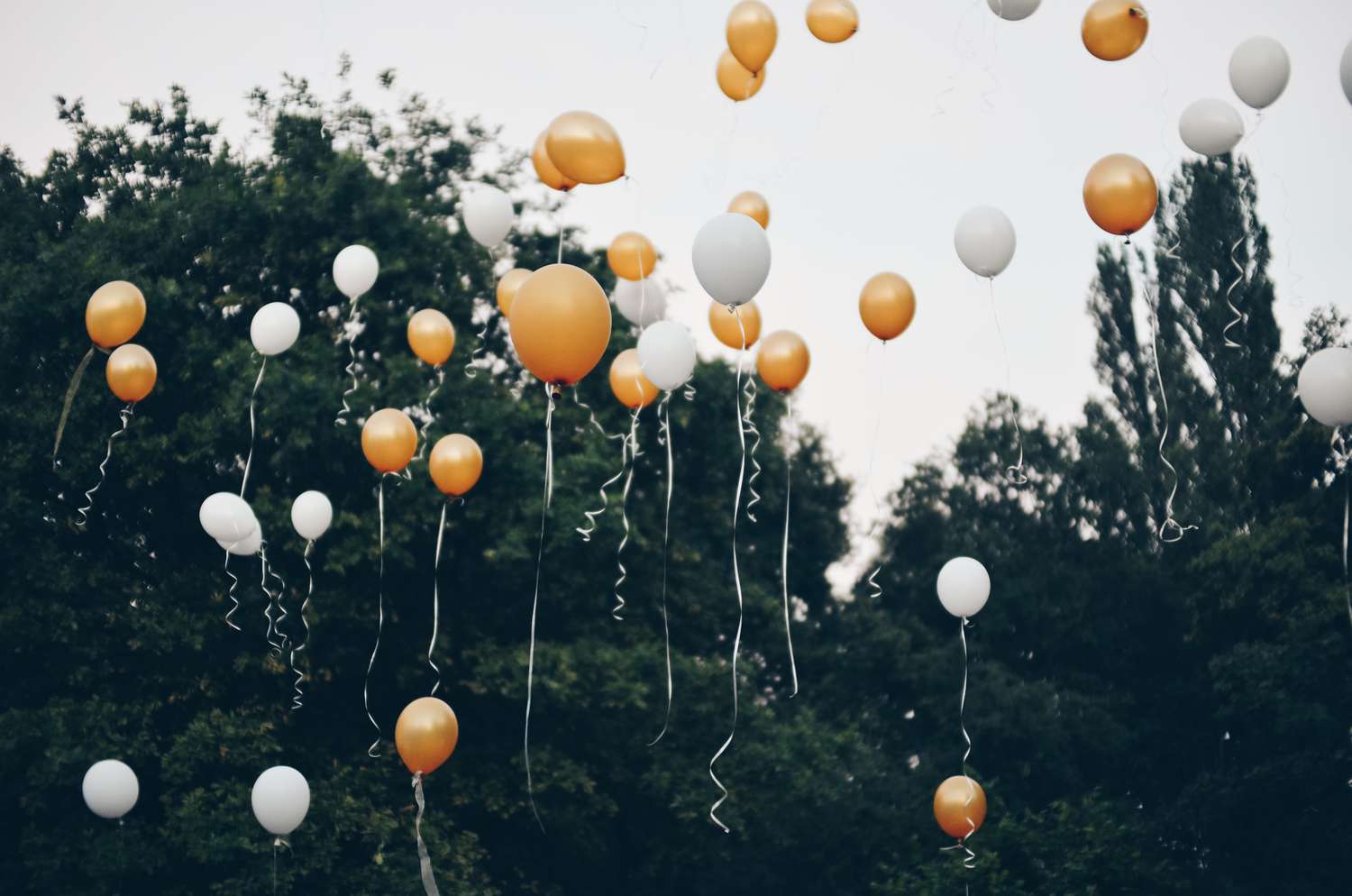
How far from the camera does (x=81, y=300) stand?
9.66m

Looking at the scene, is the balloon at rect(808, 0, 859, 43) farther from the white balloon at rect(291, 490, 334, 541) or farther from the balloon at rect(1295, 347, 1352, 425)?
the white balloon at rect(291, 490, 334, 541)

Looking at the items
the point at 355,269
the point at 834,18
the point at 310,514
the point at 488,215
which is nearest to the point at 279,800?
the point at 310,514

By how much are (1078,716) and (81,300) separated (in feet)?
38.4

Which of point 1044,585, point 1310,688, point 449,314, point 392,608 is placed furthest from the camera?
point 1044,585

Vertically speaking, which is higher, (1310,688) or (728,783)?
(1310,688)

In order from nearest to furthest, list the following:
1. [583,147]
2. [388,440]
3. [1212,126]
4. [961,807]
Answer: [583,147] < [1212,126] < [388,440] < [961,807]

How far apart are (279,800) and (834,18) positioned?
485 cm

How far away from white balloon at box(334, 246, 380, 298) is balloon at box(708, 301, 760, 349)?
→ 2313 millimetres

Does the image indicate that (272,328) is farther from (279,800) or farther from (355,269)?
(279,800)

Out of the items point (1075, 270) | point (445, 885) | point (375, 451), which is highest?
point (1075, 270)

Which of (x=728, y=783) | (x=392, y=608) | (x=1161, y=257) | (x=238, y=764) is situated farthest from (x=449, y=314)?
(x=1161, y=257)

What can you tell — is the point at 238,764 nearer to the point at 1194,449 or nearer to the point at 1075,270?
the point at 1194,449

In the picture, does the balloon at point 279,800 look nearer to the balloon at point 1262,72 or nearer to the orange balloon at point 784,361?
the orange balloon at point 784,361

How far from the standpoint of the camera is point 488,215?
694 centimetres
